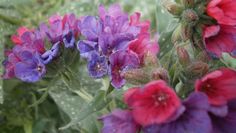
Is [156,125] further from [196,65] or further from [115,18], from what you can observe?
[115,18]

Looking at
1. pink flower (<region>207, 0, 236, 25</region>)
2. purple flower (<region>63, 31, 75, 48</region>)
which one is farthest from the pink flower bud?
purple flower (<region>63, 31, 75, 48</region>)

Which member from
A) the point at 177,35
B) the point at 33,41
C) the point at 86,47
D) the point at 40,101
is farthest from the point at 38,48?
the point at 177,35

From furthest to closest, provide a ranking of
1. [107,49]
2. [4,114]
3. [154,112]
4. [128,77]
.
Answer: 1. [4,114]
2. [107,49]
3. [128,77]
4. [154,112]

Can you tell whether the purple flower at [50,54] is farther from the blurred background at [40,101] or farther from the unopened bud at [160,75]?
the unopened bud at [160,75]

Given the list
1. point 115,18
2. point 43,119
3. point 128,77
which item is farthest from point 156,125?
point 43,119

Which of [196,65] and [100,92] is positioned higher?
[196,65]

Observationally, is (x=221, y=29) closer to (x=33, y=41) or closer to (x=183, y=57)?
(x=183, y=57)

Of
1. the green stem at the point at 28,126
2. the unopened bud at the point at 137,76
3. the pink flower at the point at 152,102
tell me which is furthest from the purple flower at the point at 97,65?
the green stem at the point at 28,126
